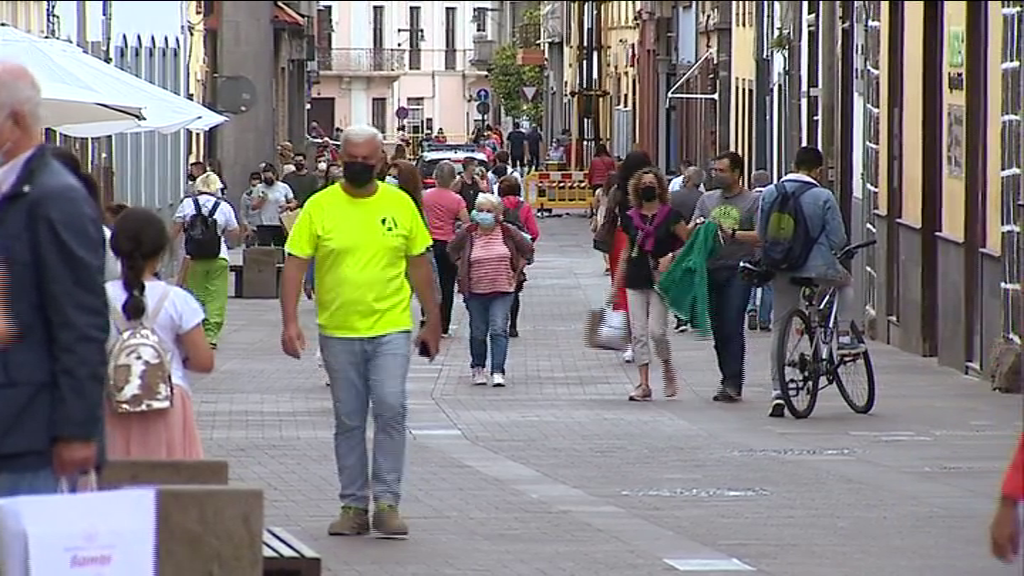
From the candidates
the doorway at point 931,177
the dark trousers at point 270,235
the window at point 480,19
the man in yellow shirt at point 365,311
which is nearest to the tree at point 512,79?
the window at point 480,19

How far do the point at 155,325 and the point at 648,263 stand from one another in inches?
348

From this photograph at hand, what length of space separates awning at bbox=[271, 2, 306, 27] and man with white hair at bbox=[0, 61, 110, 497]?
4713cm

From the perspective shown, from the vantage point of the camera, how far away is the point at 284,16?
55.5 m

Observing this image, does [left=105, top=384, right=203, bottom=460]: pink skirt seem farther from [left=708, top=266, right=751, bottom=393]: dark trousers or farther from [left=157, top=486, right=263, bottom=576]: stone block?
[left=708, top=266, right=751, bottom=393]: dark trousers

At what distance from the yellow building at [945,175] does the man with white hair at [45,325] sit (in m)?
12.1

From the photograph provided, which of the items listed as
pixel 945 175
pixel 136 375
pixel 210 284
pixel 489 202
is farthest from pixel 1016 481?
pixel 945 175

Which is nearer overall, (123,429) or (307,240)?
(123,429)

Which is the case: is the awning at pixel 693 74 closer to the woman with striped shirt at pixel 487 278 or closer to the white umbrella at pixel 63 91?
the woman with striped shirt at pixel 487 278

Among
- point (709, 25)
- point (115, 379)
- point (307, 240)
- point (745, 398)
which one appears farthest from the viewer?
point (709, 25)

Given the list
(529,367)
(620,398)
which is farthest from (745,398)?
(529,367)

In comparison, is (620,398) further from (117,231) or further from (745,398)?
(117,231)

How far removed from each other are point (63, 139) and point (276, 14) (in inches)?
1074

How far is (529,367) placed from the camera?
20.4 meters

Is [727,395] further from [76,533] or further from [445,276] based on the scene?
[76,533]
